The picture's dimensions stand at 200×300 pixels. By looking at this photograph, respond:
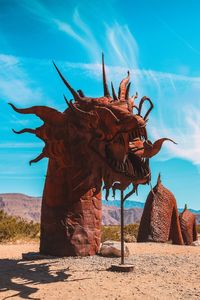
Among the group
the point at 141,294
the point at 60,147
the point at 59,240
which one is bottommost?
the point at 141,294

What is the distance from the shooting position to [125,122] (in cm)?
→ 656

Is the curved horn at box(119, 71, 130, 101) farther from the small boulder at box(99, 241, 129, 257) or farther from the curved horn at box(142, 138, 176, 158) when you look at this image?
the small boulder at box(99, 241, 129, 257)

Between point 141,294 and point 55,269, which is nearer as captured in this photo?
point 141,294

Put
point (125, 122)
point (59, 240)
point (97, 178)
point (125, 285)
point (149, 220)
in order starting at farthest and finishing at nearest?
point (149, 220), point (59, 240), point (97, 178), point (125, 122), point (125, 285)

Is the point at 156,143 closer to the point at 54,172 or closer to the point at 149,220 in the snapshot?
the point at 54,172

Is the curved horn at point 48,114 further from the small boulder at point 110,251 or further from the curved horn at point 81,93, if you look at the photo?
the small boulder at point 110,251

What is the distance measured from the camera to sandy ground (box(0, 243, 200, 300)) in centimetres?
570

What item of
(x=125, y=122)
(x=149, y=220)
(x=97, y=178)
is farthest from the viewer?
(x=149, y=220)

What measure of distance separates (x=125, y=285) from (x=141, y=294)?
52cm

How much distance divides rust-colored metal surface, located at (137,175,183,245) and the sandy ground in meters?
3.20

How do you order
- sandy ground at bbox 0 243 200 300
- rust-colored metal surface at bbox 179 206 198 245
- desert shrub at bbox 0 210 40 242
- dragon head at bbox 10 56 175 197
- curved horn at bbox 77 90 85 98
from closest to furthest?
sandy ground at bbox 0 243 200 300
dragon head at bbox 10 56 175 197
curved horn at bbox 77 90 85 98
rust-colored metal surface at bbox 179 206 198 245
desert shrub at bbox 0 210 40 242

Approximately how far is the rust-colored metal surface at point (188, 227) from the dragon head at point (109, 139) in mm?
8193

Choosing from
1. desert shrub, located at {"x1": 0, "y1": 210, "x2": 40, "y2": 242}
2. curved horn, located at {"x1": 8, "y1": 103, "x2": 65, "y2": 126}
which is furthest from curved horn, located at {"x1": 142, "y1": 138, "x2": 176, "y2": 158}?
desert shrub, located at {"x1": 0, "y1": 210, "x2": 40, "y2": 242}

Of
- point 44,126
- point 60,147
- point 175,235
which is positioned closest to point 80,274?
point 60,147
